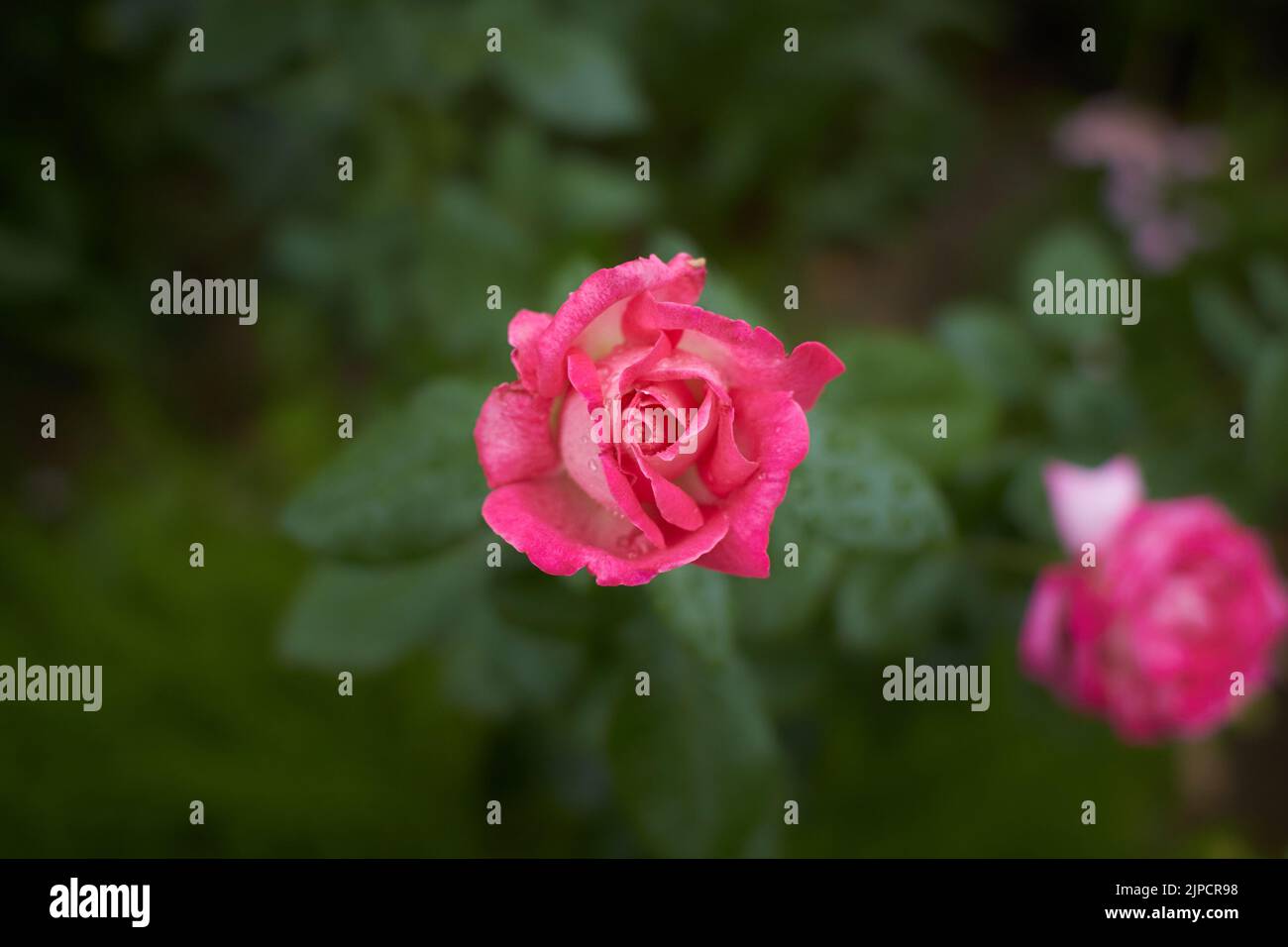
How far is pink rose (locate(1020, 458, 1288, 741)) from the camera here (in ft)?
3.41

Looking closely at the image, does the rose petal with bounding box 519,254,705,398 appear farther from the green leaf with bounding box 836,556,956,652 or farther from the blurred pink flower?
the blurred pink flower

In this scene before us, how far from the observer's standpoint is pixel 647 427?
0.62 m

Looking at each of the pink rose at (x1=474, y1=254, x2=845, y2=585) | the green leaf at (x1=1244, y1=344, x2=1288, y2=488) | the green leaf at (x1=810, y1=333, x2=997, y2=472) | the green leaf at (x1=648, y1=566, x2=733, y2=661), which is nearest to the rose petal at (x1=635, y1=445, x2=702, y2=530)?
the pink rose at (x1=474, y1=254, x2=845, y2=585)

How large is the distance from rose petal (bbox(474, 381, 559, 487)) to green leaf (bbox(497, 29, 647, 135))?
86 cm

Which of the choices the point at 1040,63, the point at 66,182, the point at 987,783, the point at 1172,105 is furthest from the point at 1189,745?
the point at 66,182

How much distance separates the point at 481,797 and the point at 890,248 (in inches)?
70.5

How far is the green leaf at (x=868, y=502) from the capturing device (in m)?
0.78

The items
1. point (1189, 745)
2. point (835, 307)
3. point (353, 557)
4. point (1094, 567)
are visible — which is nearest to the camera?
point (353, 557)

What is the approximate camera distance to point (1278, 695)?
7.34 ft

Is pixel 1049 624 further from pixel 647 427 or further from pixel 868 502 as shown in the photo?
pixel 647 427

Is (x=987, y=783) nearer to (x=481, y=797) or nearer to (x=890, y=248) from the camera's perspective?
(x=481, y=797)

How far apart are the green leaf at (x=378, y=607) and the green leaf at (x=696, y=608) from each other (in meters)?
0.34

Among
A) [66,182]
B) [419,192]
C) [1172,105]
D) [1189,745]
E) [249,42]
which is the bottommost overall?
[1189,745]

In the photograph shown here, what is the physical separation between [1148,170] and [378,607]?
6.60 ft
